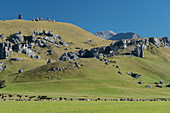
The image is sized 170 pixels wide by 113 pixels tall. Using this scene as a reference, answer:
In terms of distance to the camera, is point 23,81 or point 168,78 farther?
point 168,78

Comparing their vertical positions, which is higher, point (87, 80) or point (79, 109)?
point (87, 80)

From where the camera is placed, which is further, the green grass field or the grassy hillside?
the grassy hillside

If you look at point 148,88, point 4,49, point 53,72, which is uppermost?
point 4,49

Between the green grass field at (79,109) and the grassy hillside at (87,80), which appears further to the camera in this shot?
the grassy hillside at (87,80)

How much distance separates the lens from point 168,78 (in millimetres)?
154250

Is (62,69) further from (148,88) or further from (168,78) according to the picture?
(168,78)

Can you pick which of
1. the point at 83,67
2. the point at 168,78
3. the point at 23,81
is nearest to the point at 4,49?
the point at 23,81

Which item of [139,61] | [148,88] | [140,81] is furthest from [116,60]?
[148,88]

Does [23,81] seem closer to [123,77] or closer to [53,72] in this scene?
[53,72]

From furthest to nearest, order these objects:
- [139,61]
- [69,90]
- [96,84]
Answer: [139,61], [96,84], [69,90]

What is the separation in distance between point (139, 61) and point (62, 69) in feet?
239

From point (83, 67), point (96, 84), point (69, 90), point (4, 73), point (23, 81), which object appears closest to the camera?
point (69, 90)

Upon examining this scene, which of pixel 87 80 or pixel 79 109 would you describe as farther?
pixel 87 80

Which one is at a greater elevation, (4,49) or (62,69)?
(4,49)
